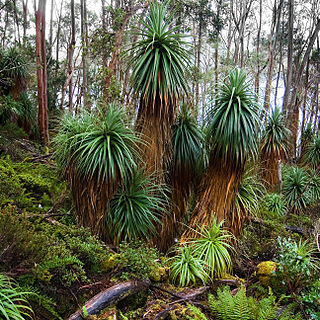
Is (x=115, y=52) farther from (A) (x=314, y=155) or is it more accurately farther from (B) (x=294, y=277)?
(A) (x=314, y=155)

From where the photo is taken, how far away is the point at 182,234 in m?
4.81

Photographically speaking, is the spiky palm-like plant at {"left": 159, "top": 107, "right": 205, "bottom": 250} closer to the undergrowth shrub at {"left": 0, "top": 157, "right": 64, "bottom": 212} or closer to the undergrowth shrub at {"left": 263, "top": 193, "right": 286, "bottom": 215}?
the undergrowth shrub at {"left": 0, "top": 157, "right": 64, "bottom": 212}

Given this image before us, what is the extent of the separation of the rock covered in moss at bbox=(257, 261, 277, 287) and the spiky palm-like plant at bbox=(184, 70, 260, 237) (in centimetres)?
79

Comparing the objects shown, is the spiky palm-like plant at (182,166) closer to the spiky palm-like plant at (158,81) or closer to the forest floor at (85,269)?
the spiky palm-like plant at (158,81)

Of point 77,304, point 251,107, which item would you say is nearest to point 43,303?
point 77,304

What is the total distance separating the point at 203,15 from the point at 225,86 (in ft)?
34.4

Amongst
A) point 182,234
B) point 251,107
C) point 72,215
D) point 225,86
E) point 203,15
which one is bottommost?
point 182,234

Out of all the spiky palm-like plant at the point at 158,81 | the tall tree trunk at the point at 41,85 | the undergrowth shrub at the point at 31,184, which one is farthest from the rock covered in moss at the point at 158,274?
the tall tree trunk at the point at 41,85

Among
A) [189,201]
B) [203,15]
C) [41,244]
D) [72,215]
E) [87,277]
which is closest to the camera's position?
[41,244]

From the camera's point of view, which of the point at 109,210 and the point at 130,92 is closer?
the point at 109,210

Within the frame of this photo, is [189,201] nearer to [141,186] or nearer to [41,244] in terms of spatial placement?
[141,186]

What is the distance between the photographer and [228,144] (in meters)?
4.37

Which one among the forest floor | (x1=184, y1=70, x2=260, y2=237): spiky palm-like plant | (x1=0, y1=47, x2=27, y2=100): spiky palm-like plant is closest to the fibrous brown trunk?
(x1=184, y1=70, x2=260, y2=237): spiky palm-like plant

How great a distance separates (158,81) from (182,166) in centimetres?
146
